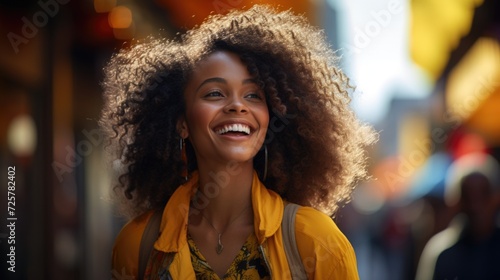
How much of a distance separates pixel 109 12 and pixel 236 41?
6.16 meters

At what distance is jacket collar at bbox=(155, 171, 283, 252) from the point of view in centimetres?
396

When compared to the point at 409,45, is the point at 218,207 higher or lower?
lower

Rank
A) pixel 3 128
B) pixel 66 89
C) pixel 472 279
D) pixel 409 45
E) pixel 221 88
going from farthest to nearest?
pixel 409 45
pixel 66 89
pixel 3 128
pixel 472 279
pixel 221 88

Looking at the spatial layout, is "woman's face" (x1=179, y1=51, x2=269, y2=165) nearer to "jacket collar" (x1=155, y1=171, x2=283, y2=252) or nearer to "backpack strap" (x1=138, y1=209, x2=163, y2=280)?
"jacket collar" (x1=155, y1=171, x2=283, y2=252)

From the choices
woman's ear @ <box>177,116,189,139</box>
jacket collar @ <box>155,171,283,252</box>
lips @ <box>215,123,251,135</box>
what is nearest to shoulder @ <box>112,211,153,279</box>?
jacket collar @ <box>155,171,283,252</box>

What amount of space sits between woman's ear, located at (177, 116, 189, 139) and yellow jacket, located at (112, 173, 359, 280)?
0.74ft

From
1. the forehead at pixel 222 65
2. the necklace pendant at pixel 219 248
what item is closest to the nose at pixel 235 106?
the forehead at pixel 222 65

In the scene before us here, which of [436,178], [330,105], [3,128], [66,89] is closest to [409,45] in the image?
[436,178]

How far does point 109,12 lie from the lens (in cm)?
1015

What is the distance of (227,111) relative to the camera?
4152 millimetres

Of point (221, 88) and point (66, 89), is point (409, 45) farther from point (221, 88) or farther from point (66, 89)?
point (221, 88)

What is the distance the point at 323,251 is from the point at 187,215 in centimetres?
72

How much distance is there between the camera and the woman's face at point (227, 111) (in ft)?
13.6

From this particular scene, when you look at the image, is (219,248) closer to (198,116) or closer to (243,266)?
(243,266)
